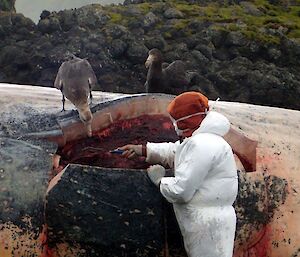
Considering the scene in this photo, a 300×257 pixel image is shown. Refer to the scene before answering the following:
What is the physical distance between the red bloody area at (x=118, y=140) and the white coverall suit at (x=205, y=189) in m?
0.86

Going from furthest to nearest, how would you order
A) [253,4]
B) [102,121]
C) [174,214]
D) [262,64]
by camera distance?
[253,4], [262,64], [102,121], [174,214]

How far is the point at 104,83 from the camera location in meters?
16.2

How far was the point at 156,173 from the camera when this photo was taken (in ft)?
16.8

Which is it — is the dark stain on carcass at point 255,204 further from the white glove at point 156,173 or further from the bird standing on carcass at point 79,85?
the bird standing on carcass at point 79,85

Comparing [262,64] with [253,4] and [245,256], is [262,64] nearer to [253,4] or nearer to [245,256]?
[253,4]

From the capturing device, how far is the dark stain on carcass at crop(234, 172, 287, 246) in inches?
213

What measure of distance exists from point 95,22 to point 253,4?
595 centimetres

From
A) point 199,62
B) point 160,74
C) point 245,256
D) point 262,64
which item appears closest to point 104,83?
point 199,62

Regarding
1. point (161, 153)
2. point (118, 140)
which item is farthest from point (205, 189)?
point (118, 140)

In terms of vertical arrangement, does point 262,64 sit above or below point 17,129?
below

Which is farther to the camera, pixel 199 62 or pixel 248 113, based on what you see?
pixel 199 62

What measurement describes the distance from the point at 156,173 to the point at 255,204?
908 millimetres

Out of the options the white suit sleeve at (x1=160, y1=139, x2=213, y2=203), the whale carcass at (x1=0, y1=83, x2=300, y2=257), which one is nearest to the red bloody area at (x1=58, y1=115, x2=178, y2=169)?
the whale carcass at (x1=0, y1=83, x2=300, y2=257)

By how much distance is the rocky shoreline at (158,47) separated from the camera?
54.1 ft
